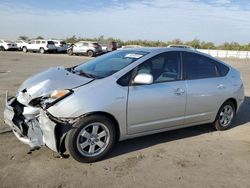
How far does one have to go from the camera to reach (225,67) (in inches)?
251

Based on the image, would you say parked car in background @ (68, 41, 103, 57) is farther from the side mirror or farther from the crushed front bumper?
the crushed front bumper

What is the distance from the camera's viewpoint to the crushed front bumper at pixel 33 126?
4230mm

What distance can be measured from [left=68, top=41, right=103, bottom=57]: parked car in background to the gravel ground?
30.3 m

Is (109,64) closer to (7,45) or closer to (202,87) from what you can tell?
(202,87)

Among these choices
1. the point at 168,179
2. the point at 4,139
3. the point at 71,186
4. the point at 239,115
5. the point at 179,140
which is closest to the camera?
the point at 71,186

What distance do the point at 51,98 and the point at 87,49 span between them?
32105 mm

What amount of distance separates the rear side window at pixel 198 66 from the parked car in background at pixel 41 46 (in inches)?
1327

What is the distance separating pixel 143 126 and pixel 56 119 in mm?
1424

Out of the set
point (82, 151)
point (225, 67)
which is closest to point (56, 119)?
point (82, 151)

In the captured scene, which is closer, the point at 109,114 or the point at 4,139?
the point at 109,114

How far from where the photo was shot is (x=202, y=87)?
5.70 metres

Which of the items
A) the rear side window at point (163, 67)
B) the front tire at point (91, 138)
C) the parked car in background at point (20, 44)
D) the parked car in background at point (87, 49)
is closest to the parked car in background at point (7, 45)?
the parked car in background at point (20, 44)

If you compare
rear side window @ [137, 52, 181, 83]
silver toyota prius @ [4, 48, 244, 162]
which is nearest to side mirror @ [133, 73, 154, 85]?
silver toyota prius @ [4, 48, 244, 162]

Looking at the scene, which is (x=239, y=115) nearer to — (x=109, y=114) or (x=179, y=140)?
(x=179, y=140)
